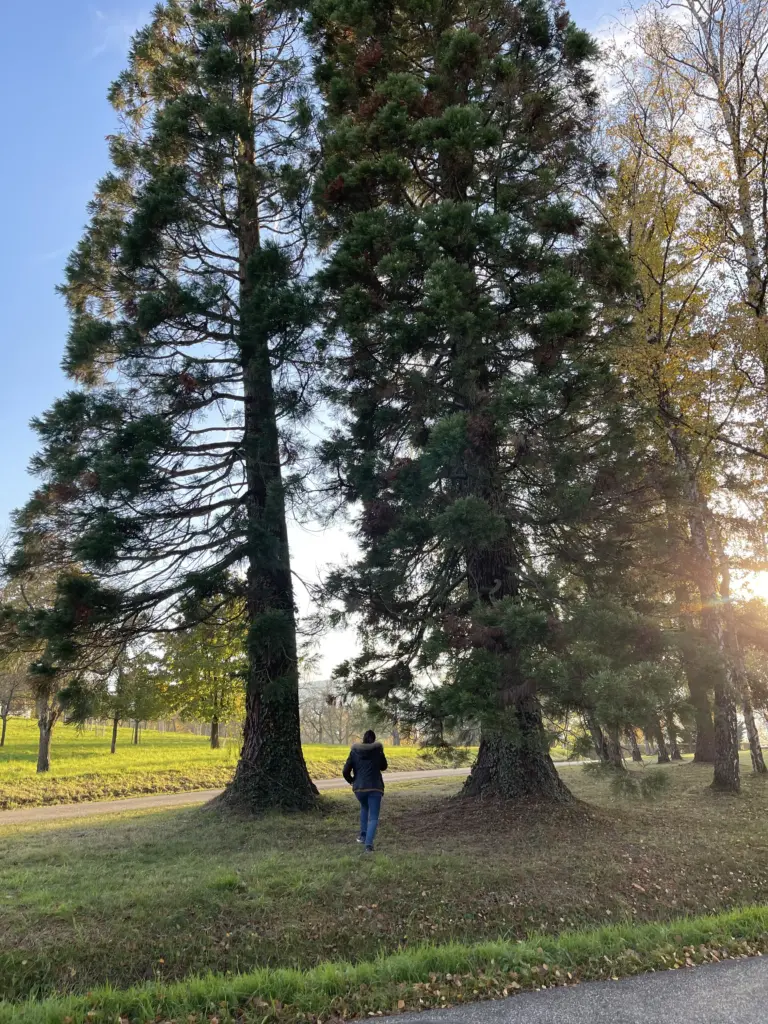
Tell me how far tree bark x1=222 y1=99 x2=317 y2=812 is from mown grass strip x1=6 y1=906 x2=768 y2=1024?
490 centimetres

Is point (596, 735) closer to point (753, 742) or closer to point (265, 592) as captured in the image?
point (265, 592)

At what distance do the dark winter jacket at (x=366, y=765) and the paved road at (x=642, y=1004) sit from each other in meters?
3.79

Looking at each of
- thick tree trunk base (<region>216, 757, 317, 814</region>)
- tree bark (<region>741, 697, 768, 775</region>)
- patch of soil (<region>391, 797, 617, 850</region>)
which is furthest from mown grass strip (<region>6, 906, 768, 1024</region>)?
tree bark (<region>741, 697, 768, 775</region>)

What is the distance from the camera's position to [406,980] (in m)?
4.45

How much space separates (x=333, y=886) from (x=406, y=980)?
1.50 m

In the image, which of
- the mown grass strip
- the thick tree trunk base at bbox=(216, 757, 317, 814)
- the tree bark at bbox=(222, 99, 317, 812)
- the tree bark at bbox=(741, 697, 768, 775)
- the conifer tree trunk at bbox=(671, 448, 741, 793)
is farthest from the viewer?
the tree bark at bbox=(741, 697, 768, 775)

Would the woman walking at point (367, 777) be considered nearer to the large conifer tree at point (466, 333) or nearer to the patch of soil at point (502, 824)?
the patch of soil at point (502, 824)

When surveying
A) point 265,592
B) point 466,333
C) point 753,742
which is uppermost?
point 466,333

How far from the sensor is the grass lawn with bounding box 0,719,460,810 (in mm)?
15711

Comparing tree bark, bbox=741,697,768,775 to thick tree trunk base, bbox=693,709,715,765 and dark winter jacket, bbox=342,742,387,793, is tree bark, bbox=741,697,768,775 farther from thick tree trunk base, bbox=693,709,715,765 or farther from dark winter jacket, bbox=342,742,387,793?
dark winter jacket, bbox=342,742,387,793

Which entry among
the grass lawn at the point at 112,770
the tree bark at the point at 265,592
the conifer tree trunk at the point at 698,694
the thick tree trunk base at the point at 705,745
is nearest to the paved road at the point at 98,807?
Result: the grass lawn at the point at 112,770

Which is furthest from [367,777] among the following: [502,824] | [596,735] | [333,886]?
[596,735]

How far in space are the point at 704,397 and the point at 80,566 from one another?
33.6 feet

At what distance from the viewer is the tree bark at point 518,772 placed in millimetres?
8484
